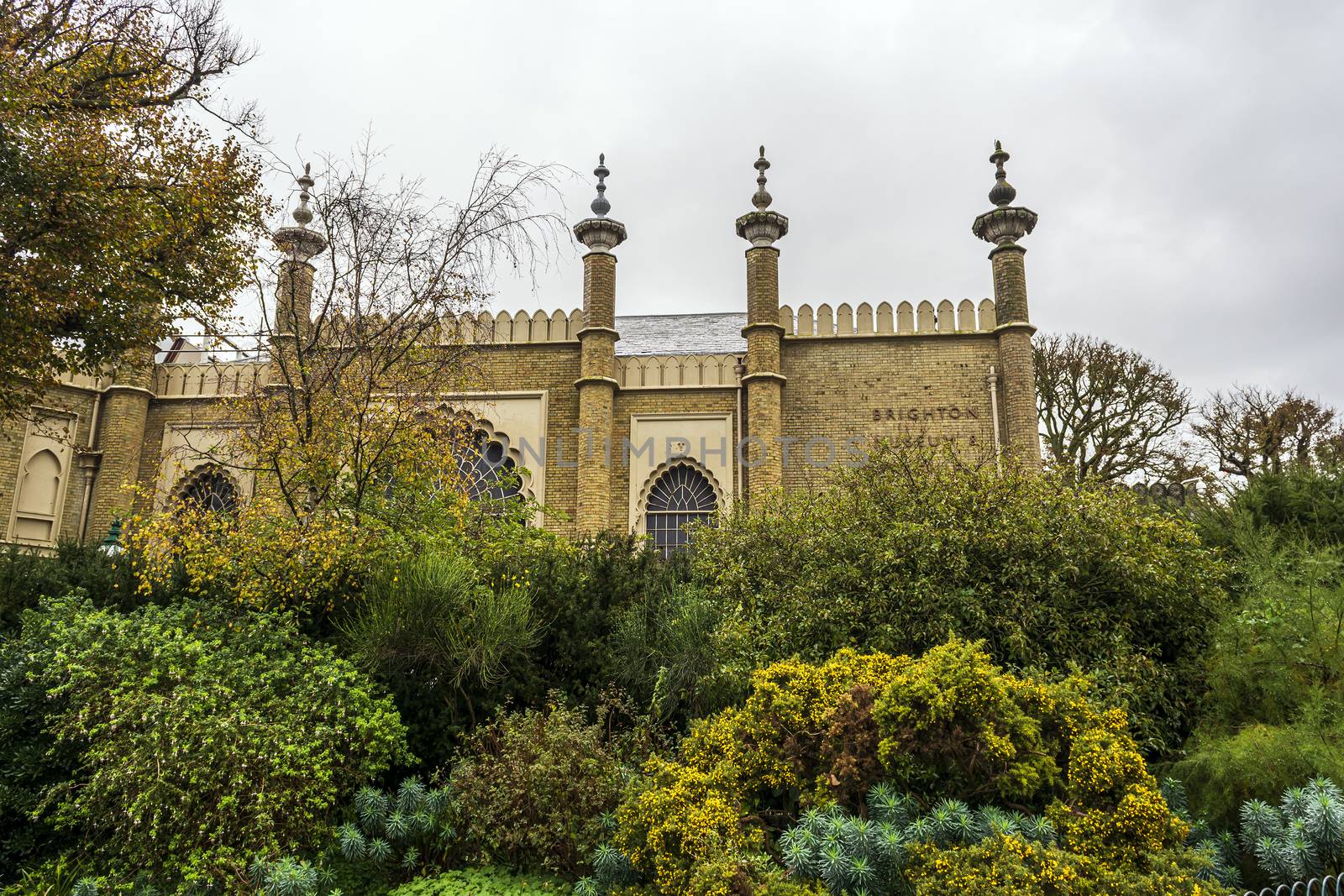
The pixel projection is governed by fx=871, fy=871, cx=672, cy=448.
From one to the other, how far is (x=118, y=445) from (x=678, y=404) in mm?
11820

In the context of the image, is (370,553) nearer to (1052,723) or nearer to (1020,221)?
(1052,723)

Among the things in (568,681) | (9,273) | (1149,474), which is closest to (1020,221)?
(1149,474)

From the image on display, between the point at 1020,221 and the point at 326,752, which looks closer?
the point at 326,752

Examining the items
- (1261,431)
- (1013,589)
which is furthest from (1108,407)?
(1013,589)

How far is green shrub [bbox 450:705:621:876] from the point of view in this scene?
598 centimetres

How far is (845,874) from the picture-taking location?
476 cm

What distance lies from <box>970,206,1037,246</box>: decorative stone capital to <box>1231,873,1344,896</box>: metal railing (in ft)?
48.2

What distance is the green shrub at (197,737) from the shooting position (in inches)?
223

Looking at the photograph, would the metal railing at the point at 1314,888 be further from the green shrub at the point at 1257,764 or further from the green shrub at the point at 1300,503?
the green shrub at the point at 1300,503

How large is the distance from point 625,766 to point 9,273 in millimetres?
7043

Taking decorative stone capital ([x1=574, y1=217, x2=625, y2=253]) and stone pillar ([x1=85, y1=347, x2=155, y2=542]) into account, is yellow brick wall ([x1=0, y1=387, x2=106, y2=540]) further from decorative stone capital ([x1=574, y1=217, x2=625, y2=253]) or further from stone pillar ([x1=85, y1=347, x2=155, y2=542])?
decorative stone capital ([x1=574, y1=217, x2=625, y2=253])

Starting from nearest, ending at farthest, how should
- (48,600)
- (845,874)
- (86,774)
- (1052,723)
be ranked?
1. (845,874)
2. (1052,723)
3. (86,774)
4. (48,600)

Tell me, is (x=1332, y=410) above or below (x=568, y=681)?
above

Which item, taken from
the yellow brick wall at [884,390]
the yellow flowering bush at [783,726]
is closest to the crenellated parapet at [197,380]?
the yellow brick wall at [884,390]
